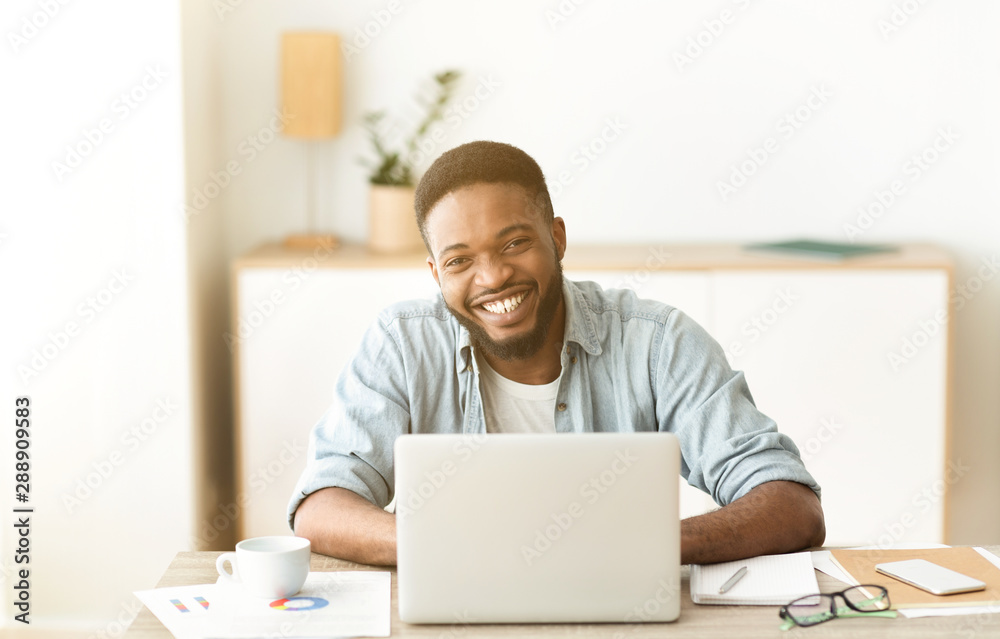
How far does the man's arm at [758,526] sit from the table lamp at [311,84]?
1.91 meters

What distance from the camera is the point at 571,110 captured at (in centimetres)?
315

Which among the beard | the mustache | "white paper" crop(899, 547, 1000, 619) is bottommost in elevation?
"white paper" crop(899, 547, 1000, 619)

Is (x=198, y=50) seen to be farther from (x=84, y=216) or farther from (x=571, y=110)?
(x=571, y=110)

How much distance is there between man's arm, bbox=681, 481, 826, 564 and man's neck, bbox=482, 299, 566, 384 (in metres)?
0.44

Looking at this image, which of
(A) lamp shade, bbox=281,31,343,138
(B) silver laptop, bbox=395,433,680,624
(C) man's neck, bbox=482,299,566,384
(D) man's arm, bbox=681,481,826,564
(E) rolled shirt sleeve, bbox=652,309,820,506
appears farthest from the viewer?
(A) lamp shade, bbox=281,31,343,138

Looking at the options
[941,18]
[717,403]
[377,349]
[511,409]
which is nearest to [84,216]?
[377,349]

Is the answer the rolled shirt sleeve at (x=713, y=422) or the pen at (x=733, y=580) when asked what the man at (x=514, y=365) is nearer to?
the rolled shirt sleeve at (x=713, y=422)

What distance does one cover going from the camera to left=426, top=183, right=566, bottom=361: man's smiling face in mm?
1746

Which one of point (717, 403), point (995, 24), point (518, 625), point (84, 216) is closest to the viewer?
point (518, 625)

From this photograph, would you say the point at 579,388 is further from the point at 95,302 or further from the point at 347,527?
the point at 95,302

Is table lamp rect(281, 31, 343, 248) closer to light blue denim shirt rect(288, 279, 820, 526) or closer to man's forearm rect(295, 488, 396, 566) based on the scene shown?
light blue denim shirt rect(288, 279, 820, 526)

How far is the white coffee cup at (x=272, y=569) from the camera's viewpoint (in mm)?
1273

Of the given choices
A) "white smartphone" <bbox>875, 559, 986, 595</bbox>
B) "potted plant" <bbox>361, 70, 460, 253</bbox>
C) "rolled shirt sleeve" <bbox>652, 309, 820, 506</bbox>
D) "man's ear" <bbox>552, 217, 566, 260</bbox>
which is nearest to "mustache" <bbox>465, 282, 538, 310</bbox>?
"man's ear" <bbox>552, 217, 566, 260</bbox>

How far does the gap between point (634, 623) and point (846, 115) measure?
233 cm
